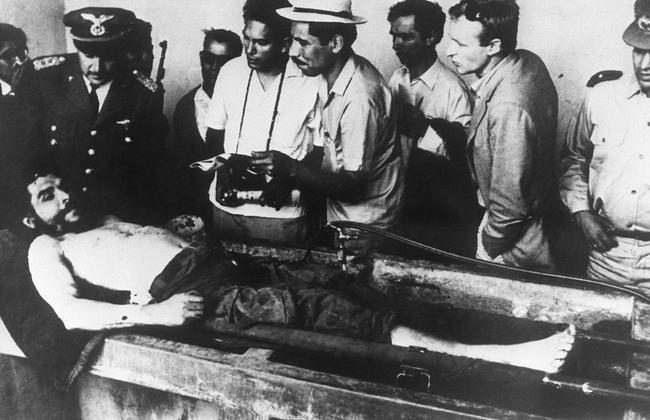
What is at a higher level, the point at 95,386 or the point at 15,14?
the point at 15,14

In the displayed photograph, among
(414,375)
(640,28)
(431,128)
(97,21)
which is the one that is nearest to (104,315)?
(414,375)

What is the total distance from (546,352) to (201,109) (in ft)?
7.96

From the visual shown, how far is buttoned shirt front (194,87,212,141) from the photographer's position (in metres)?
3.62

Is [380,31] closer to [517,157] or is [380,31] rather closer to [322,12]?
[322,12]

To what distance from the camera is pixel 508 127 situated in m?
2.85

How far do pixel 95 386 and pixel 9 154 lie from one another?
64.1 inches

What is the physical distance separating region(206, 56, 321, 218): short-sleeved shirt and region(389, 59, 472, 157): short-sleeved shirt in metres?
0.52

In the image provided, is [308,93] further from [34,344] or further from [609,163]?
[34,344]

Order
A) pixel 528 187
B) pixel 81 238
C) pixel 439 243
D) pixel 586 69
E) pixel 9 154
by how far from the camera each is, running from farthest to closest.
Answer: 1. pixel 9 154
2. pixel 81 238
3. pixel 439 243
4. pixel 528 187
5. pixel 586 69

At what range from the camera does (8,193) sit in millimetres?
3611

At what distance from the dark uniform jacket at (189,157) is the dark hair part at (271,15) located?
0.67 meters

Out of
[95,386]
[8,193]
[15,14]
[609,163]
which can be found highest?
[15,14]

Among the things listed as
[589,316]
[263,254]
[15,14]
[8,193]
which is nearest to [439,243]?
[589,316]

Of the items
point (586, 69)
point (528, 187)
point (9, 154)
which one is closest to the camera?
point (586, 69)
